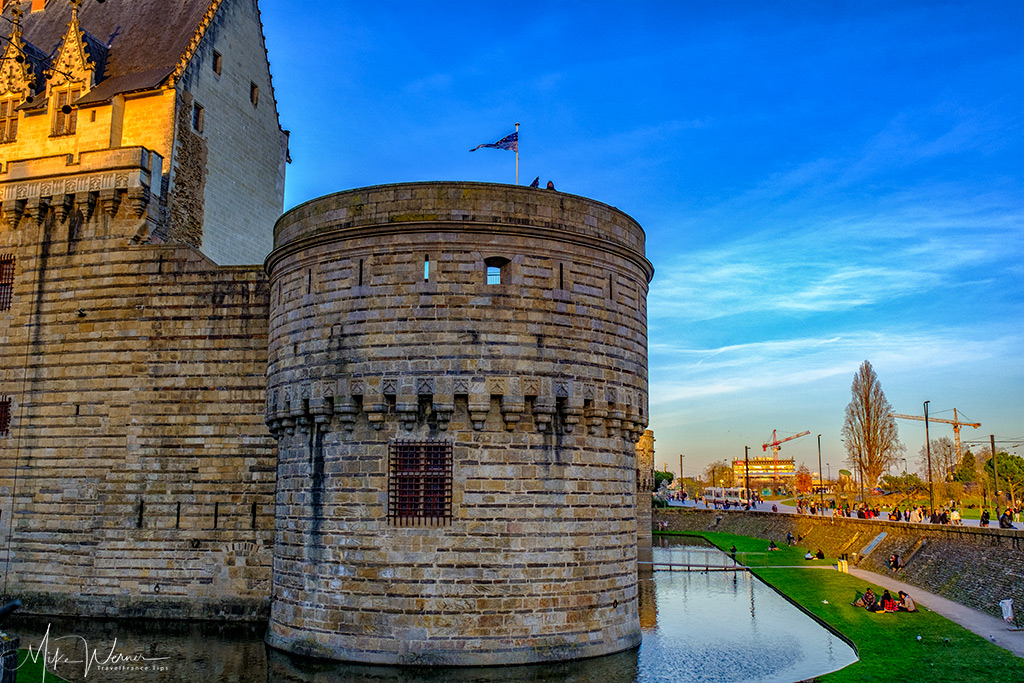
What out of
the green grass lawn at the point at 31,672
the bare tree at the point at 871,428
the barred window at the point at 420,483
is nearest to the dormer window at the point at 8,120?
the green grass lawn at the point at 31,672

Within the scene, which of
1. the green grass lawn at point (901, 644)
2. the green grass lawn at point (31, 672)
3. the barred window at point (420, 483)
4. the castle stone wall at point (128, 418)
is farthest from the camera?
the castle stone wall at point (128, 418)

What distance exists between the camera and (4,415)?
28453mm

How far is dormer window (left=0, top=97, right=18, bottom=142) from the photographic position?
105 feet

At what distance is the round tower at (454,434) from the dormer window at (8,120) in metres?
18.0

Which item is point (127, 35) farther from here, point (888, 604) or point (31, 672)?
point (888, 604)

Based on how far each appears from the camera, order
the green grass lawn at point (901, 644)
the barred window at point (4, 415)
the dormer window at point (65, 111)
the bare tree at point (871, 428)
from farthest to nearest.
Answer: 1. the bare tree at point (871, 428)
2. the dormer window at point (65, 111)
3. the barred window at point (4, 415)
4. the green grass lawn at point (901, 644)

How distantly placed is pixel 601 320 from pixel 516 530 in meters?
5.90

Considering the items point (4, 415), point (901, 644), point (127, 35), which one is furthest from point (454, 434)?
point (127, 35)

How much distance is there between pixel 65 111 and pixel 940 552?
4160 cm

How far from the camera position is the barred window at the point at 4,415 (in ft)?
93.0

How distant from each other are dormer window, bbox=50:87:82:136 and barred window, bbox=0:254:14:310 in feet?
16.9

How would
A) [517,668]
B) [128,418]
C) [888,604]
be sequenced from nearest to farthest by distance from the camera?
[517,668]
[128,418]
[888,604]

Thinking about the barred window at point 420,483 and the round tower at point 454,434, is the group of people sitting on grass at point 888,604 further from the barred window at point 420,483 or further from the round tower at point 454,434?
the barred window at point 420,483

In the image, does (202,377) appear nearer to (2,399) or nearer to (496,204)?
(2,399)
